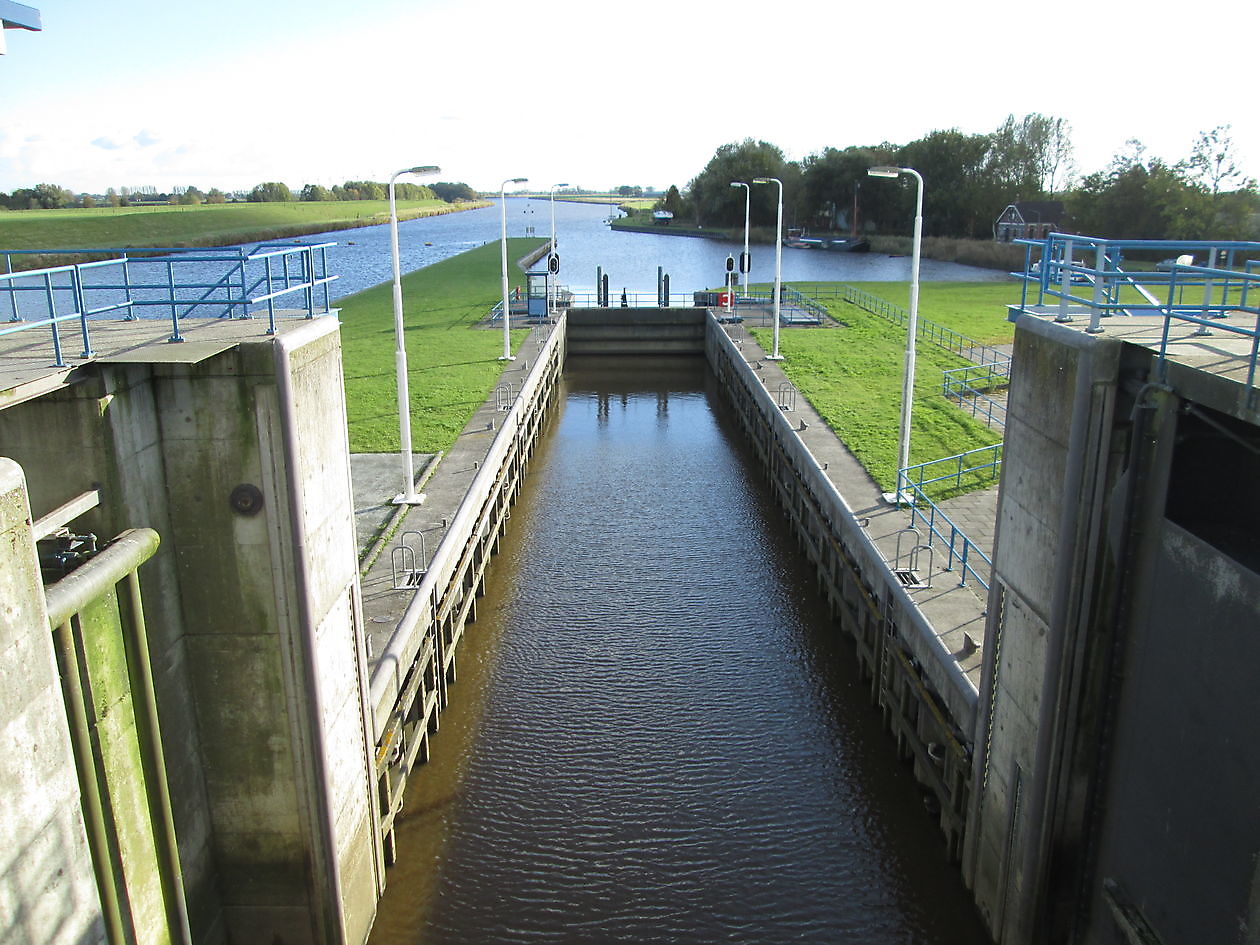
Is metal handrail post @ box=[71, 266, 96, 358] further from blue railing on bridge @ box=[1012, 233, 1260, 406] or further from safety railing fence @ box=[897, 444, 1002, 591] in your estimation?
safety railing fence @ box=[897, 444, 1002, 591]

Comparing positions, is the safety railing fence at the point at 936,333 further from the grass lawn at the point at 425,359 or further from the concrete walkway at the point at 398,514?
the concrete walkway at the point at 398,514

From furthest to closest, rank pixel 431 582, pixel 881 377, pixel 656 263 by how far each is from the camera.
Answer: pixel 656 263 < pixel 881 377 < pixel 431 582

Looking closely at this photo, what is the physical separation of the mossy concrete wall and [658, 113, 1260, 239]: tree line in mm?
84276

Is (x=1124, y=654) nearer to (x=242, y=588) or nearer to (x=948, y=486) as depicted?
(x=242, y=588)

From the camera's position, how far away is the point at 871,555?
15.1 metres

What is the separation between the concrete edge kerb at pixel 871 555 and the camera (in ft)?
37.4

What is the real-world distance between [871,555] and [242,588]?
9.52m

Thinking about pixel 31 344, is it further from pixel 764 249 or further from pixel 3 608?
pixel 764 249

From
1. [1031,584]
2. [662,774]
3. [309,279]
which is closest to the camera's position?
[1031,584]

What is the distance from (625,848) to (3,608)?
25.8ft

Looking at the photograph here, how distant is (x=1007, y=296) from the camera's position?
52125mm

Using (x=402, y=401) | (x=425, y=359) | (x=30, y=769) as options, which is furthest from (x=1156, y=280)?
(x=425, y=359)

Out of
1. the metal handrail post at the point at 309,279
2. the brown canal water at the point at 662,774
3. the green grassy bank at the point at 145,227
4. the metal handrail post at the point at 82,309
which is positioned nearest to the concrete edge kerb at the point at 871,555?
the brown canal water at the point at 662,774

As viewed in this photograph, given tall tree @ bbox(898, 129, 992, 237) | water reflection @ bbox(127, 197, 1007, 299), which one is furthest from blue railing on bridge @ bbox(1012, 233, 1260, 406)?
tall tree @ bbox(898, 129, 992, 237)
